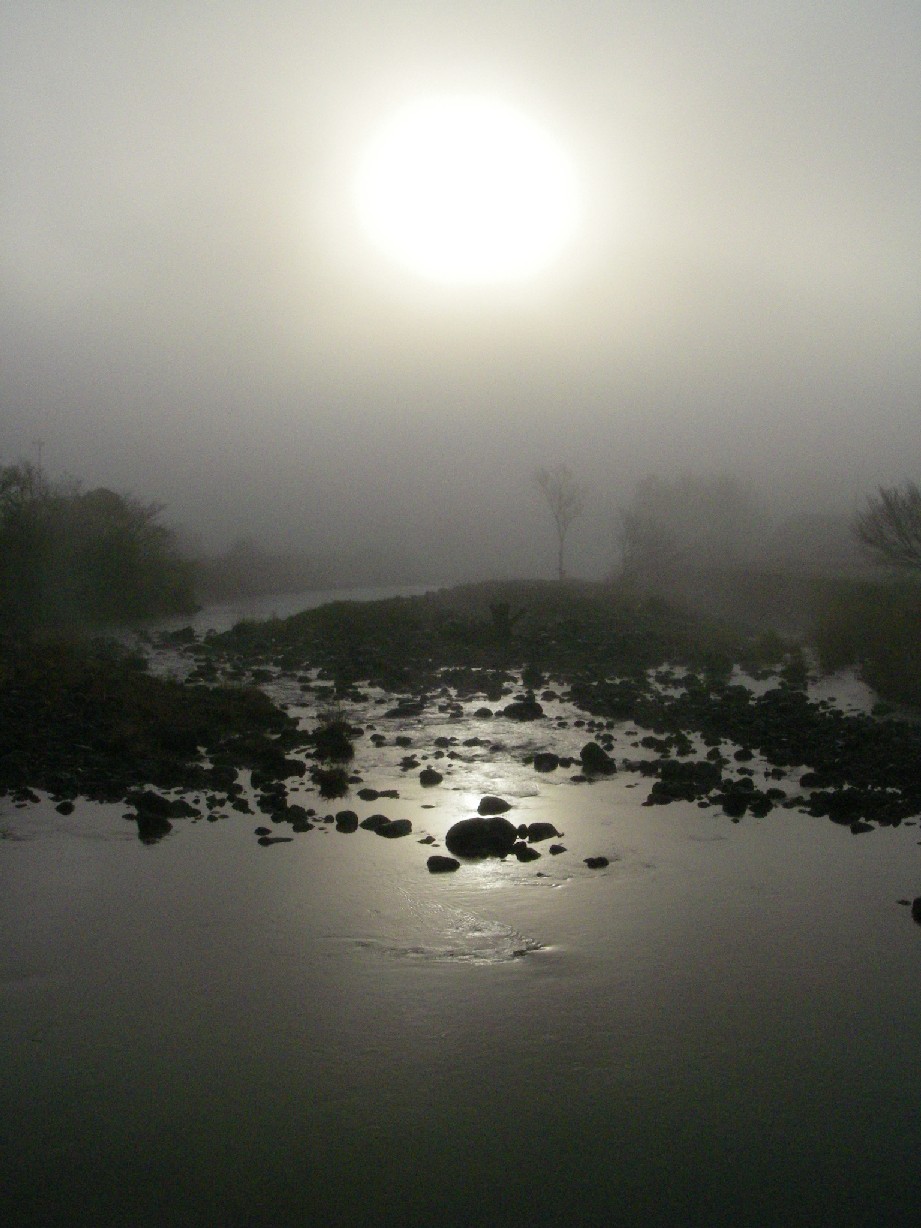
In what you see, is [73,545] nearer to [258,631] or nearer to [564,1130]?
[258,631]

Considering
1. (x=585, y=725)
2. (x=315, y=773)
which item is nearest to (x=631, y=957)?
(x=315, y=773)

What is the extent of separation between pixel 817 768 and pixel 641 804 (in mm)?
3779

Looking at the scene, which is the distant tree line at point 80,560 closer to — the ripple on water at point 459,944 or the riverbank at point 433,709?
the riverbank at point 433,709

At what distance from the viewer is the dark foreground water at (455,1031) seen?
600 cm

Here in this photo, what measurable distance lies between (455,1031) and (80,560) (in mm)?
49228

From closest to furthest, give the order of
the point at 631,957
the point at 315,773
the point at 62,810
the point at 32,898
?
the point at 631,957 < the point at 32,898 < the point at 62,810 < the point at 315,773

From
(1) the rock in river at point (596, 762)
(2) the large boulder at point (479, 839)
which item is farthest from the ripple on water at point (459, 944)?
(1) the rock in river at point (596, 762)

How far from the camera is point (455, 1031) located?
25.7 ft

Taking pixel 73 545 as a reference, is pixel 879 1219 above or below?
below

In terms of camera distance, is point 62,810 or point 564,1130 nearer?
point 564,1130

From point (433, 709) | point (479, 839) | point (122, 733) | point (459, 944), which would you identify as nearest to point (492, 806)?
point (479, 839)

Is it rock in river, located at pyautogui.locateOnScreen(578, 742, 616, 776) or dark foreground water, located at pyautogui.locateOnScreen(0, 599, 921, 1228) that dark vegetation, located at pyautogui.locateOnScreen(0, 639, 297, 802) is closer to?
dark foreground water, located at pyautogui.locateOnScreen(0, 599, 921, 1228)

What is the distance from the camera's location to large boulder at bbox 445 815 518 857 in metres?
12.2

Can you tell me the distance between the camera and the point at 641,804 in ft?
48.1
